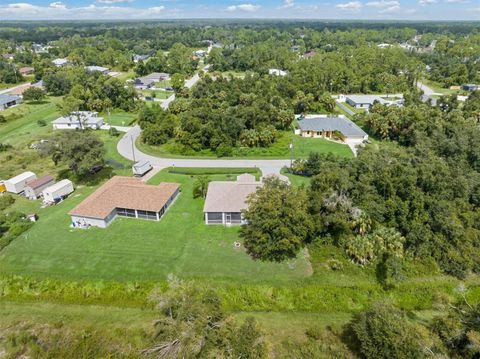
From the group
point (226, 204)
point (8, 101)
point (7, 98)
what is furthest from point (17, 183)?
point (7, 98)

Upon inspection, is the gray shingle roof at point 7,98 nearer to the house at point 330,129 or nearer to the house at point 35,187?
the house at point 35,187

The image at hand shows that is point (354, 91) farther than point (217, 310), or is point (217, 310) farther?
point (354, 91)

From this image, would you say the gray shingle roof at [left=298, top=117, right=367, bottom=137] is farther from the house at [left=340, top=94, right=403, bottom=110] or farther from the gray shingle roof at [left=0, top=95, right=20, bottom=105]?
the gray shingle roof at [left=0, top=95, right=20, bottom=105]

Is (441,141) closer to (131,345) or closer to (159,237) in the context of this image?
(159,237)

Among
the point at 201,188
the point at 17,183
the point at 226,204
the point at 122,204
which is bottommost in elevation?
the point at 201,188

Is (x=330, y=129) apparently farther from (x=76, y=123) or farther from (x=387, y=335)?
(x=76, y=123)

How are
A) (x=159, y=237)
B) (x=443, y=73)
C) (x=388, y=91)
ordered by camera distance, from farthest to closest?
(x=443, y=73)
(x=388, y=91)
(x=159, y=237)

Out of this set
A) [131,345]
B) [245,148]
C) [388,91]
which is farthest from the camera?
[388,91]

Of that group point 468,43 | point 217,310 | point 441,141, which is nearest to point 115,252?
point 217,310
